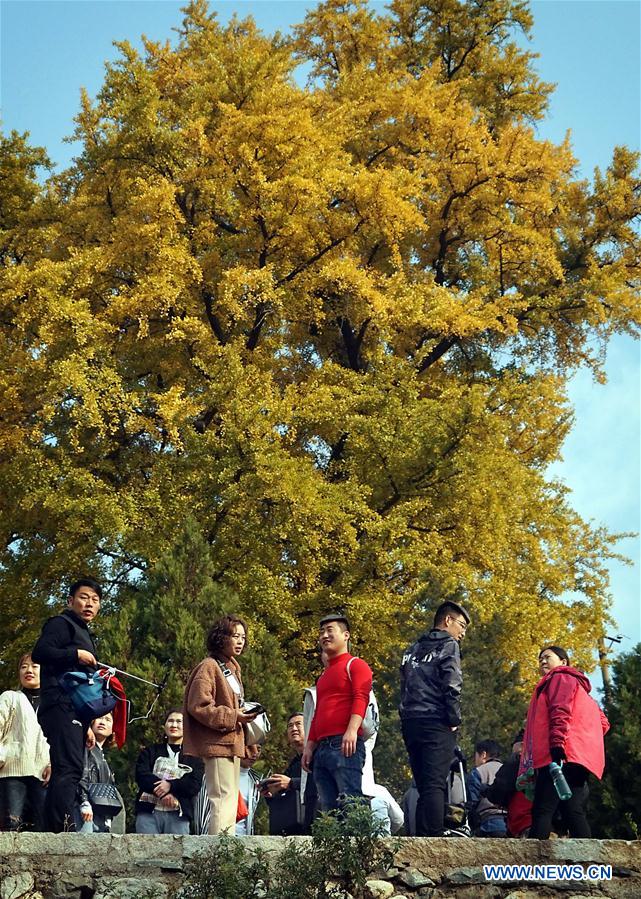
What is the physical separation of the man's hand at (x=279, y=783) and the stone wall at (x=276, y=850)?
2.60m

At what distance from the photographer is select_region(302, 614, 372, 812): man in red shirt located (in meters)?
8.70

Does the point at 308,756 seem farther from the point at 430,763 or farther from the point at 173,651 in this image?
the point at 173,651

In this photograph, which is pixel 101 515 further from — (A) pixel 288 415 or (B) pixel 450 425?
(B) pixel 450 425

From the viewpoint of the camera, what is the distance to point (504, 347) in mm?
24188

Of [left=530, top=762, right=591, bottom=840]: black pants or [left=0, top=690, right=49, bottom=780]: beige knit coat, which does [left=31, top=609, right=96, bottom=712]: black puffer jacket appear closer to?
[left=0, top=690, right=49, bottom=780]: beige knit coat

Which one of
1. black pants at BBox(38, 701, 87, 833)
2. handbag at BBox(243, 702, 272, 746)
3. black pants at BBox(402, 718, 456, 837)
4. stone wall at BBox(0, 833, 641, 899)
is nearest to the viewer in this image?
stone wall at BBox(0, 833, 641, 899)

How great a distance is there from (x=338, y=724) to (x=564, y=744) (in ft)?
5.14

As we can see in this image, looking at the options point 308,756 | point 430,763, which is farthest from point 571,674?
point 308,756

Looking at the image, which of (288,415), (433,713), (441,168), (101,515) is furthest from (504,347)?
(433,713)

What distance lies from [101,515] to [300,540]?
2917 mm

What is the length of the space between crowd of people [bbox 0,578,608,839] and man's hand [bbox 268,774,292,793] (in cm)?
60

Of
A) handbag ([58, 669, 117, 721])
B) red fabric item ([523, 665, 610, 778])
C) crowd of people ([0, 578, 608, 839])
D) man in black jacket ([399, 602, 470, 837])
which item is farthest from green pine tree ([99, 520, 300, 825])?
red fabric item ([523, 665, 610, 778])

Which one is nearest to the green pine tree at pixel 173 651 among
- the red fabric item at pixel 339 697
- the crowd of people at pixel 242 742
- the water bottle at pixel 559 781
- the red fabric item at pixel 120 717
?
the crowd of people at pixel 242 742

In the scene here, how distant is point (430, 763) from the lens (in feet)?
30.6
